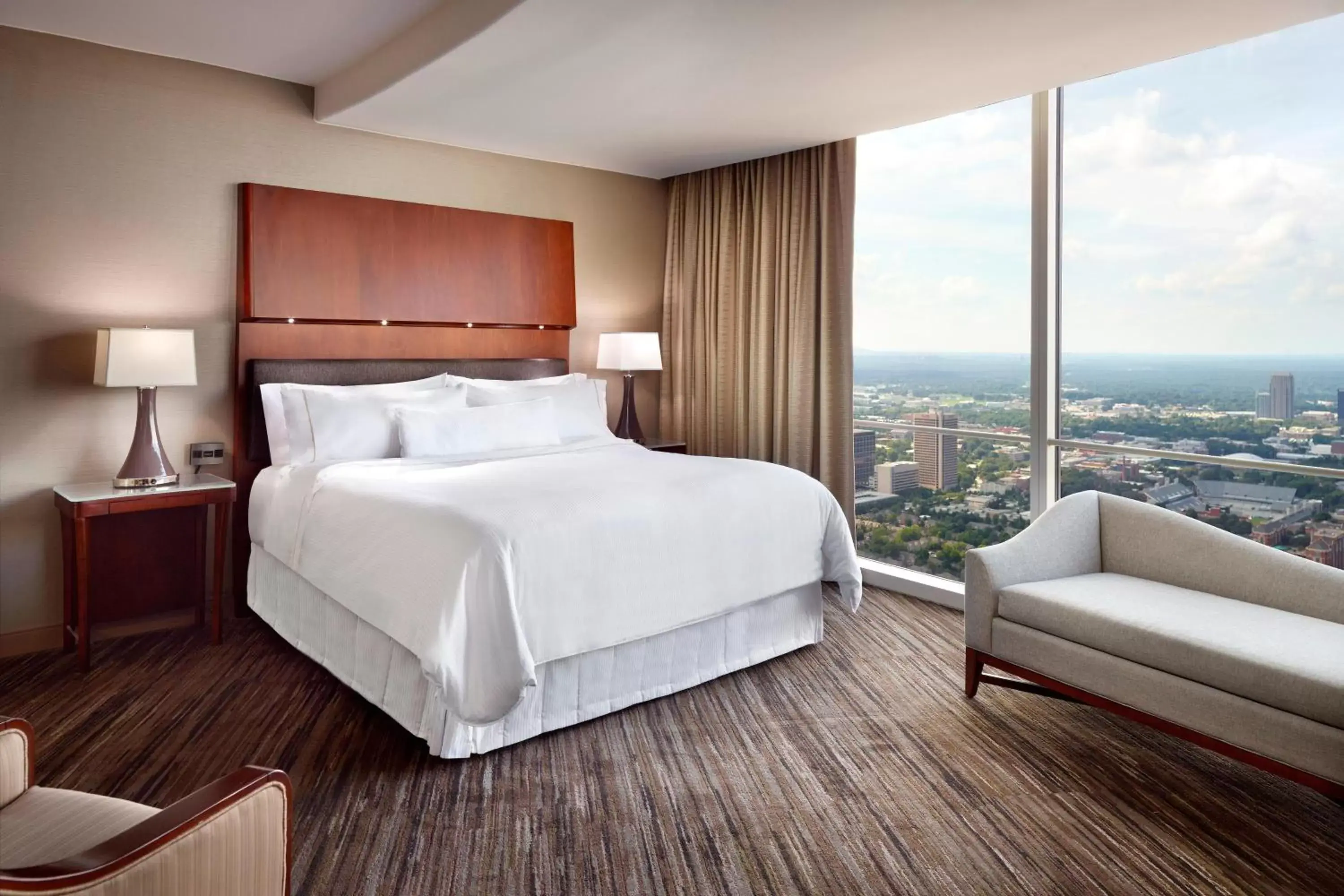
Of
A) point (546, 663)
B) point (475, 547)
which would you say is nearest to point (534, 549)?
point (475, 547)

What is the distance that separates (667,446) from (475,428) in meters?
1.68

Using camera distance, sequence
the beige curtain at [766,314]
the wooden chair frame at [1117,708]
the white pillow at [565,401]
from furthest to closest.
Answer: the beige curtain at [766,314], the white pillow at [565,401], the wooden chair frame at [1117,708]

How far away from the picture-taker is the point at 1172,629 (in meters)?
2.66

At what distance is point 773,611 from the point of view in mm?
3678

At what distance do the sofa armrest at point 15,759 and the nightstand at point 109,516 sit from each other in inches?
82.3

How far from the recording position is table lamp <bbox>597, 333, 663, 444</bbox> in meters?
5.43

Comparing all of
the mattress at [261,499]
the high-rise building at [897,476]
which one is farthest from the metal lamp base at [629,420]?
the mattress at [261,499]

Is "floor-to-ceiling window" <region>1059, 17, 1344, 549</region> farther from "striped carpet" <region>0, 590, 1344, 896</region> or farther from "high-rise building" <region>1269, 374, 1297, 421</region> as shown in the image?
"striped carpet" <region>0, 590, 1344, 896</region>

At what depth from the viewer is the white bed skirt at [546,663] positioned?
2.83 metres

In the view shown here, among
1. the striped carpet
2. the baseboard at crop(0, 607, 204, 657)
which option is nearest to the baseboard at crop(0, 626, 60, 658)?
the baseboard at crop(0, 607, 204, 657)

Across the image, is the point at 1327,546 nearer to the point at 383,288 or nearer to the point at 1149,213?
the point at 1149,213

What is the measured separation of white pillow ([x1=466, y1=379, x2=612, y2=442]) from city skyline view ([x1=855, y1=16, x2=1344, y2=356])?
1639 mm

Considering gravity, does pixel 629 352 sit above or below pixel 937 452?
above

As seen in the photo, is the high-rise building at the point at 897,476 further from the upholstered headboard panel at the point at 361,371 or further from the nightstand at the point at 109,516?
the nightstand at the point at 109,516
